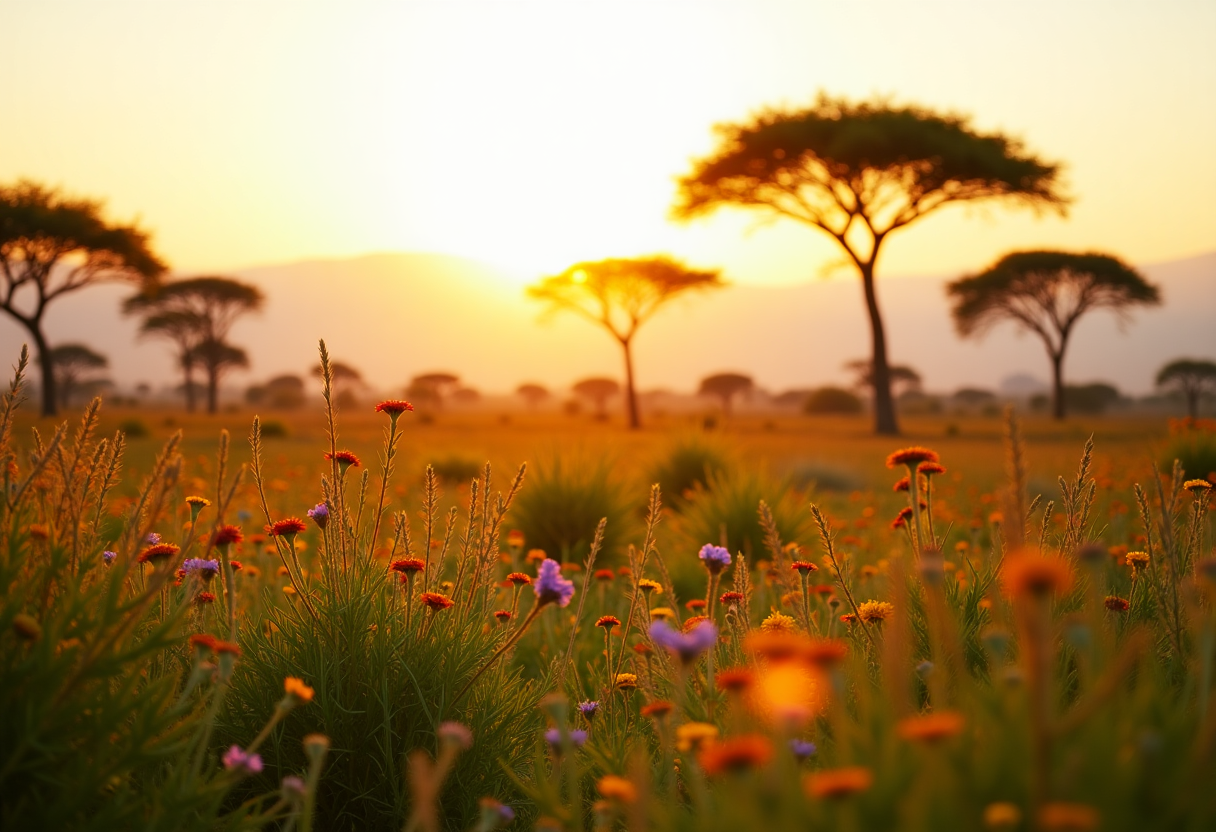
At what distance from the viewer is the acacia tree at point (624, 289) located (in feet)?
122

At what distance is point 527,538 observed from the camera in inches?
251

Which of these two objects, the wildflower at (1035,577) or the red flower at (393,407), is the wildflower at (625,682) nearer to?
the red flower at (393,407)

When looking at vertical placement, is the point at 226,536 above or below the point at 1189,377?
below

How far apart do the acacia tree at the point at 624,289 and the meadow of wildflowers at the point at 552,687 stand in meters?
34.0

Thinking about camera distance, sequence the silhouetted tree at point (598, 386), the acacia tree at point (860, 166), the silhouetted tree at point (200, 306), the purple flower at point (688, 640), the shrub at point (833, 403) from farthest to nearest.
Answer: the silhouetted tree at point (598, 386) → the shrub at point (833, 403) → the silhouetted tree at point (200, 306) → the acacia tree at point (860, 166) → the purple flower at point (688, 640)

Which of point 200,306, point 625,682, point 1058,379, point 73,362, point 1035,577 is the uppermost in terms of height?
point 200,306

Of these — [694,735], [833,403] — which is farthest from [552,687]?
[833,403]

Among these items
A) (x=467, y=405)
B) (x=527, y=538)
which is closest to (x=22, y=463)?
(x=527, y=538)

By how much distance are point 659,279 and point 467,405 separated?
309 ft

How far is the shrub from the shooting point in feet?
222

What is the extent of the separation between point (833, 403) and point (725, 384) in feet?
29.5

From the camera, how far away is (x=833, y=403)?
67812mm

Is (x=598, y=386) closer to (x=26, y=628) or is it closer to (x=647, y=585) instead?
(x=647, y=585)

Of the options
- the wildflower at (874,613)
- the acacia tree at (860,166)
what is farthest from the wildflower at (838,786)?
the acacia tree at (860,166)
